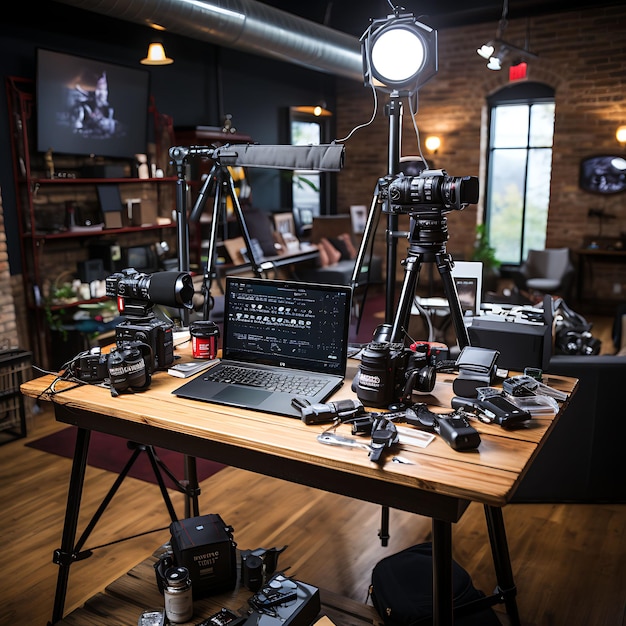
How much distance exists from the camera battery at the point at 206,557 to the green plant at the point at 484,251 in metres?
6.51

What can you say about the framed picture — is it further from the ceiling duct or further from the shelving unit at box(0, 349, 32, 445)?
the shelving unit at box(0, 349, 32, 445)

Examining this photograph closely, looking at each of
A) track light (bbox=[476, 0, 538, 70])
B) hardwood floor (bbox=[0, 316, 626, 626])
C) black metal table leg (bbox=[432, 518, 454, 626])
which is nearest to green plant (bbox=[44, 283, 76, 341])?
hardwood floor (bbox=[0, 316, 626, 626])

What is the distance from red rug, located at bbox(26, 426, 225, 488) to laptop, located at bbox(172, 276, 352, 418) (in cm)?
154

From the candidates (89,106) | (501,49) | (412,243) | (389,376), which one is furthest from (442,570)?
(501,49)

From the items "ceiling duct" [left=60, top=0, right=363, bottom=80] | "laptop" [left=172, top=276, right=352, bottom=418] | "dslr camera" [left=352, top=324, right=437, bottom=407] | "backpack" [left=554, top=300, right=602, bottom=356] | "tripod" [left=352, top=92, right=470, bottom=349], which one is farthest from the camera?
"ceiling duct" [left=60, top=0, right=363, bottom=80]

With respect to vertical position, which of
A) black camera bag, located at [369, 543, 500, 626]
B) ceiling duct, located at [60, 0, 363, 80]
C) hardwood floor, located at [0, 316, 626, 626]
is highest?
ceiling duct, located at [60, 0, 363, 80]

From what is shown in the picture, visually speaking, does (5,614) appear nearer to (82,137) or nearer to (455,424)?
(455,424)

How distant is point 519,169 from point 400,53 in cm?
685

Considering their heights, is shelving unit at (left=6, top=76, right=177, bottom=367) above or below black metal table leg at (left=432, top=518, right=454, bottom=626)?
above

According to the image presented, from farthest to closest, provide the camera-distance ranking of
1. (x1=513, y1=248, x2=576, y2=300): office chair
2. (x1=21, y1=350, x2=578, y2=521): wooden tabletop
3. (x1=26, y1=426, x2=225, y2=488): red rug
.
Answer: (x1=513, y1=248, x2=576, y2=300): office chair → (x1=26, y1=426, x2=225, y2=488): red rug → (x1=21, y1=350, x2=578, y2=521): wooden tabletop

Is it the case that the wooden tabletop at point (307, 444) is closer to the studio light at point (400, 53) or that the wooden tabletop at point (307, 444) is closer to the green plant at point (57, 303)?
the studio light at point (400, 53)

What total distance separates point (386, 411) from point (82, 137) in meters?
4.11

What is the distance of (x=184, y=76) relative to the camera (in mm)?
6473

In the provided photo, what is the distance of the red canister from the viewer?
2.36 metres
